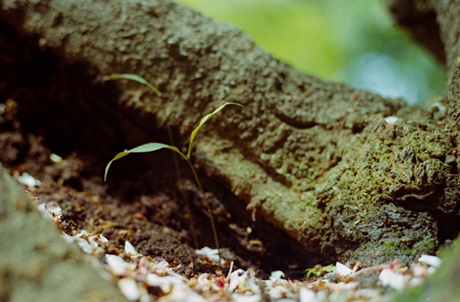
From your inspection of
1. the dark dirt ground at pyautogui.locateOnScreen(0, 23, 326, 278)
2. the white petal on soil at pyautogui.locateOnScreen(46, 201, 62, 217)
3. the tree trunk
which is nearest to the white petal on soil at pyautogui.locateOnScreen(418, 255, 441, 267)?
the tree trunk

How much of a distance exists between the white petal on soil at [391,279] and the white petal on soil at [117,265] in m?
0.70

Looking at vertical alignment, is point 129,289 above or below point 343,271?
below

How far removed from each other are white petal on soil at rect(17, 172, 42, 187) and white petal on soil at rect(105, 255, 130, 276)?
759mm

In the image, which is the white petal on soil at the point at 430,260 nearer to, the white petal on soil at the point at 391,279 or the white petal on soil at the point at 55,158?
the white petal on soil at the point at 391,279

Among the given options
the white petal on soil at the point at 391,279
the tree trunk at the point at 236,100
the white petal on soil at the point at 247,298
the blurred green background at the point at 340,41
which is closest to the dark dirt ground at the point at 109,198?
the tree trunk at the point at 236,100

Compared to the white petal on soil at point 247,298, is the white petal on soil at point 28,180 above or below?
below

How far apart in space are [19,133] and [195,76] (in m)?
0.98

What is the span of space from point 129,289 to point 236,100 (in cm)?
91

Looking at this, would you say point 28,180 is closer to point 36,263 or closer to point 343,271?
point 36,263

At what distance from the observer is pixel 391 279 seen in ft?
2.52

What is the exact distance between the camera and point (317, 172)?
129cm

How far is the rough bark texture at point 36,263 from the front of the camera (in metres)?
0.52


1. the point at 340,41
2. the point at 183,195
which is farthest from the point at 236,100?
the point at 340,41

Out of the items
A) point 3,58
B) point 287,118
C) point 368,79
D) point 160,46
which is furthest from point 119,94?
point 368,79
